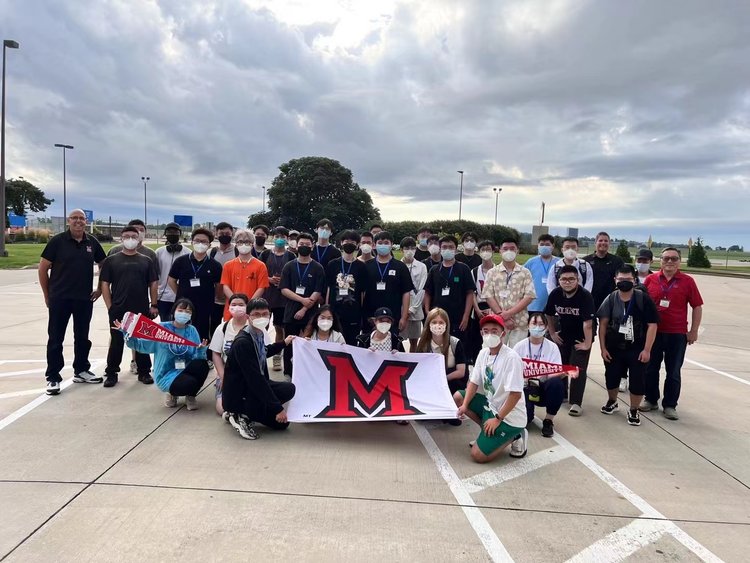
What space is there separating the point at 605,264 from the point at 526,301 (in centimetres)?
170

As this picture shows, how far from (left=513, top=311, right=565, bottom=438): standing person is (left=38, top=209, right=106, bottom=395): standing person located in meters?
5.26

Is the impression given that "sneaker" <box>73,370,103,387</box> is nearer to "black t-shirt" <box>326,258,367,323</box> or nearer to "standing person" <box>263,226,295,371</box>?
"standing person" <box>263,226,295,371</box>

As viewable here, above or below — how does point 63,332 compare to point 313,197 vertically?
below

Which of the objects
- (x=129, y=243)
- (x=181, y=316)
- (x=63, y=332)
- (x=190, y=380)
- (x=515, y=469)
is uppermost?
(x=129, y=243)

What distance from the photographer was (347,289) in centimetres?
611

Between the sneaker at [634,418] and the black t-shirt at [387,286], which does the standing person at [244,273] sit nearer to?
the black t-shirt at [387,286]

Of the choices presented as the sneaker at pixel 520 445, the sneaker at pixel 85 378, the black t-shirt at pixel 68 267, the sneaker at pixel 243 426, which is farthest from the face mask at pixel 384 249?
the sneaker at pixel 85 378

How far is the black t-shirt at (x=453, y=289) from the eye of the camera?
6.23m

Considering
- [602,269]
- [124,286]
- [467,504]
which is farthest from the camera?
[602,269]

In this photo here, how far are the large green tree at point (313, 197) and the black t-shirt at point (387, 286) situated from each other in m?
51.4

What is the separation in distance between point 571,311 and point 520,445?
1.97 meters

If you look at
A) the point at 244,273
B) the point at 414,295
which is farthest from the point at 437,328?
the point at 244,273

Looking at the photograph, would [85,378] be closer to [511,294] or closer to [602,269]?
[511,294]

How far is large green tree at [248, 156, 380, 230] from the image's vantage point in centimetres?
5828
